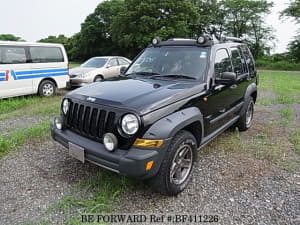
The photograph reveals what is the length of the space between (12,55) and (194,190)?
6.77 meters

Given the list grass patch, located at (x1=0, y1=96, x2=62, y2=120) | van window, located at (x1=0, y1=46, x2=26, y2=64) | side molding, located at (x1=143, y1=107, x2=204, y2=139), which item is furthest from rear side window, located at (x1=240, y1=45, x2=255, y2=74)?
van window, located at (x1=0, y1=46, x2=26, y2=64)

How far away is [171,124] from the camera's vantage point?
2459 mm

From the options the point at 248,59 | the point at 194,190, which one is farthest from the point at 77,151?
the point at 248,59

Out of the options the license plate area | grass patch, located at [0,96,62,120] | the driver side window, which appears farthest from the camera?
grass patch, located at [0,96,62,120]

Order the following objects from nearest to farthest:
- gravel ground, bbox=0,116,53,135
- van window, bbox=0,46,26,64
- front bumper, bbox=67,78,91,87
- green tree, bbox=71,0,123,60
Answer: gravel ground, bbox=0,116,53,135 → van window, bbox=0,46,26,64 → front bumper, bbox=67,78,91,87 → green tree, bbox=71,0,123,60

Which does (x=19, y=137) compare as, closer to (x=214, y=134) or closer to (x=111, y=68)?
(x=214, y=134)

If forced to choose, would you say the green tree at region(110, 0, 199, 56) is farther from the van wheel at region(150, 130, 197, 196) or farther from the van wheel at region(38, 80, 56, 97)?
the van wheel at region(150, 130, 197, 196)

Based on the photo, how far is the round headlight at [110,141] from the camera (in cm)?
234

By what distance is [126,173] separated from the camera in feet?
7.45

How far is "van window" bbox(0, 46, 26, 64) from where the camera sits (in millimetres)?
6848

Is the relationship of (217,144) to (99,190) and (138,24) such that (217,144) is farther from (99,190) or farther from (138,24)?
(138,24)

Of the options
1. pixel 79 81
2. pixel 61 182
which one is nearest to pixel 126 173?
pixel 61 182

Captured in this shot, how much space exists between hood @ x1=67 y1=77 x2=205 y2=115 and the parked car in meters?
5.76

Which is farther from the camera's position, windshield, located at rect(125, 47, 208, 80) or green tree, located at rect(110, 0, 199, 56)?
green tree, located at rect(110, 0, 199, 56)
